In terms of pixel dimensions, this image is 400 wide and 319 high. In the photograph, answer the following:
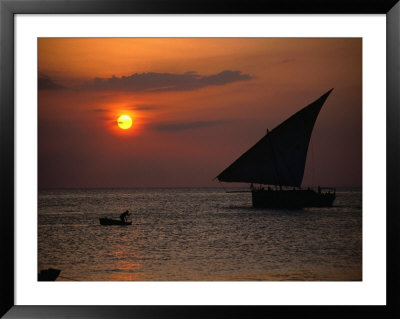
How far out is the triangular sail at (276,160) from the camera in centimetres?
1825

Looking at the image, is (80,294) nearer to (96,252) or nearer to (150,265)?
(150,265)

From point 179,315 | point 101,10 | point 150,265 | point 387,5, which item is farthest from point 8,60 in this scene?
point 150,265

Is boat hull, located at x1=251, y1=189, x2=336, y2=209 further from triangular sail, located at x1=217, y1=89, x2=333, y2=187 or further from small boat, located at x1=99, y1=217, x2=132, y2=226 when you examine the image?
small boat, located at x1=99, y1=217, x2=132, y2=226

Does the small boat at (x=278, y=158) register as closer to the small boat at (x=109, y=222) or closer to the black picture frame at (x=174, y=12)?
the small boat at (x=109, y=222)

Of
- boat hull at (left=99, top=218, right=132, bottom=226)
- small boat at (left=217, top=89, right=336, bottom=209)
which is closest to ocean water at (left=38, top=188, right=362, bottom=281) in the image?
boat hull at (left=99, top=218, right=132, bottom=226)

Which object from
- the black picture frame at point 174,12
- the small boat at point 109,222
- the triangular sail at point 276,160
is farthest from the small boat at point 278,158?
the black picture frame at point 174,12

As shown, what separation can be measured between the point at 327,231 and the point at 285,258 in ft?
27.7

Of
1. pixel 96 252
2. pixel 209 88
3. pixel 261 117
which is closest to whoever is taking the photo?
pixel 96 252

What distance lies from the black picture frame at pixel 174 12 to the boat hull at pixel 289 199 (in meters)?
22.2

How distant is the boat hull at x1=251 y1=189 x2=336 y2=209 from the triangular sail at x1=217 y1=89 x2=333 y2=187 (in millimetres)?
5673

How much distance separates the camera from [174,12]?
3646mm

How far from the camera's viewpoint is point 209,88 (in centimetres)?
2295

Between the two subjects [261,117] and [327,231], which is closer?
[327,231]

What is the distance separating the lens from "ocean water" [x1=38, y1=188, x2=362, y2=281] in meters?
9.81
